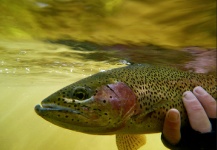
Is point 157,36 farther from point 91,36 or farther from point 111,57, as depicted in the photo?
point 111,57

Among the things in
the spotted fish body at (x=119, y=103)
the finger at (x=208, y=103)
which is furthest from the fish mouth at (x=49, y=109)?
the finger at (x=208, y=103)

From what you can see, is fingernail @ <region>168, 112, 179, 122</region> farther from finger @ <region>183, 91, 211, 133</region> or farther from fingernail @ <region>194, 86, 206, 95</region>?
fingernail @ <region>194, 86, 206, 95</region>

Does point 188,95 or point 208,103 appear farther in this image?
point 188,95

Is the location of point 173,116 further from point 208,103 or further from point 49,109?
point 49,109

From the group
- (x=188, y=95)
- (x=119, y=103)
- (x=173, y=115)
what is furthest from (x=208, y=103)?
(x=119, y=103)

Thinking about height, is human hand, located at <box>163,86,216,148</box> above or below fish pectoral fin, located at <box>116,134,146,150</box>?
above

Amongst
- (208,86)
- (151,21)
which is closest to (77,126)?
(208,86)

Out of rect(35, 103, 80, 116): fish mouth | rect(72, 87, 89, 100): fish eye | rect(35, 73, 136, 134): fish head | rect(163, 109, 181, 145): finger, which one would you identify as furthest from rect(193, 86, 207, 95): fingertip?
rect(35, 103, 80, 116): fish mouth

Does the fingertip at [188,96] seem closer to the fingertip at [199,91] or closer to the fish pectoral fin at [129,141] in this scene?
the fingertip at [199,91]
